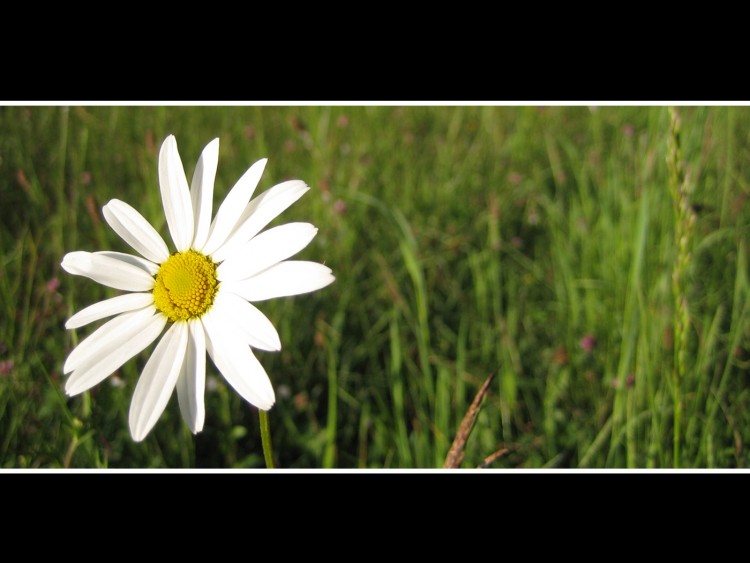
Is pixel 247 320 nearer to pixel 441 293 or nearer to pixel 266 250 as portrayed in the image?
pixel 266 250

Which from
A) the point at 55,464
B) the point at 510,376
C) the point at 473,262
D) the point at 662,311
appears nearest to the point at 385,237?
the point at 473,262

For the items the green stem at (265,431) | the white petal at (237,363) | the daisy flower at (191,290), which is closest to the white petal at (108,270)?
the daisy flower at (191,290)

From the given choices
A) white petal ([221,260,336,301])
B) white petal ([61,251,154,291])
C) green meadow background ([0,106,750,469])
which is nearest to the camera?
white petal ([221,260,336,301])

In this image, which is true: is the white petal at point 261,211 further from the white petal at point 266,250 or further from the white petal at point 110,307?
the white petal at point 110,307

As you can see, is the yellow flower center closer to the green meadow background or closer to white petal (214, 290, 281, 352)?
white petal (214, 290, 281, 352)

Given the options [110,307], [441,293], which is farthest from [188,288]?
[441,293]

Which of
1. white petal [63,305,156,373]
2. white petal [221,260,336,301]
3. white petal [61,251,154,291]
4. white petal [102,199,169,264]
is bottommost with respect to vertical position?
Answer: white petal [63,305,156,373]

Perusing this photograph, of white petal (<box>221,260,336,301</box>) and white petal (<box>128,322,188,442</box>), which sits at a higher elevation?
white petal (<box>221,260,336,301</box>)

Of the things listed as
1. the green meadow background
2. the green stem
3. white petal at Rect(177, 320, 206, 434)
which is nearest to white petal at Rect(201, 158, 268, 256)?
white petal at Rect(177, 320, 206, 434)

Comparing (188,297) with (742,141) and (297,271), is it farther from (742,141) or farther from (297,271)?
(742,141)
